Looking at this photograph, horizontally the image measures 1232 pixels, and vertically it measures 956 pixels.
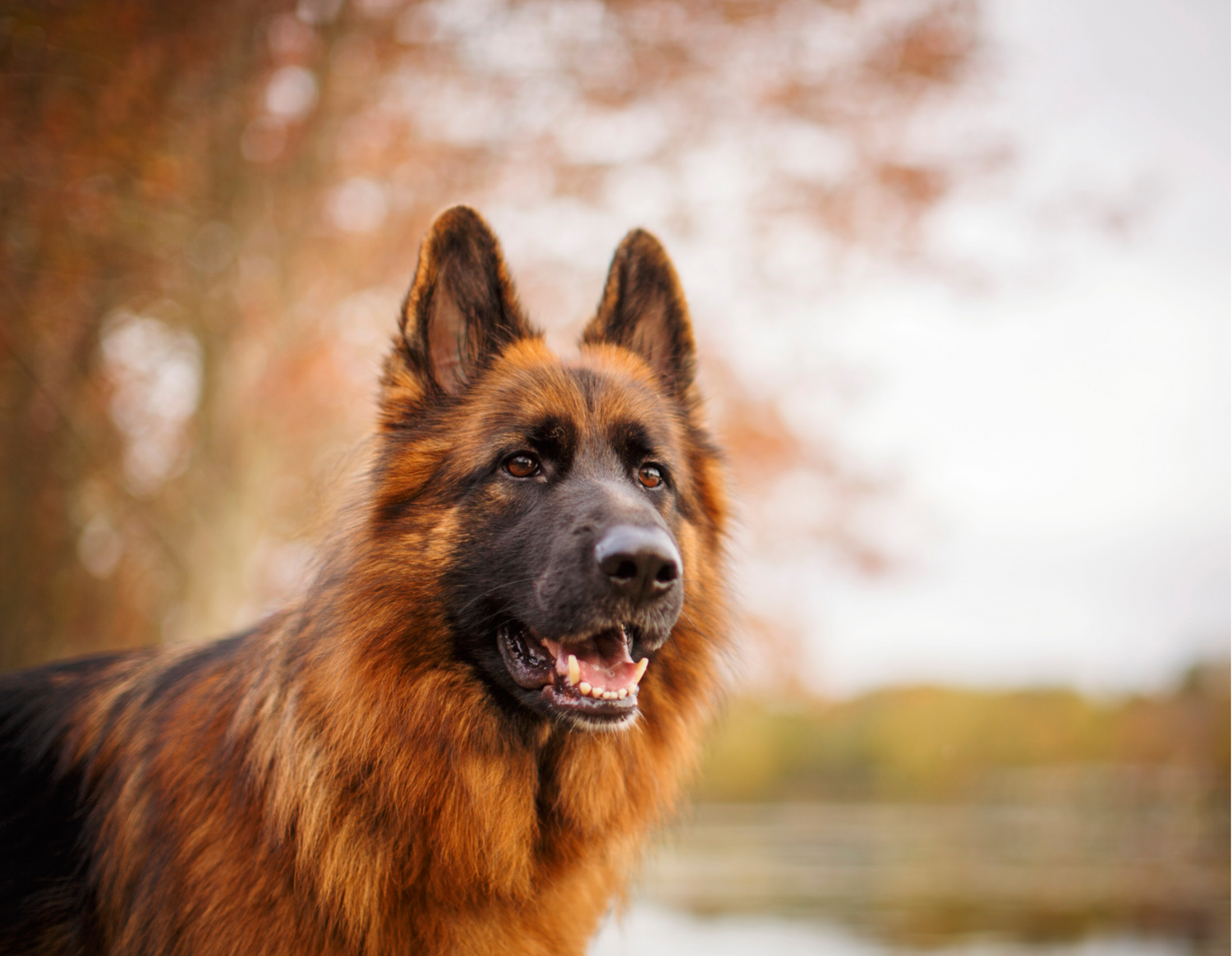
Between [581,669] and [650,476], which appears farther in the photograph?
[650,476]

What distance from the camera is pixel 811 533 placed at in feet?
29.5

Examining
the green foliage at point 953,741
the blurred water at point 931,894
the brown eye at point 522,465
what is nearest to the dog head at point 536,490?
the brown eye at point 522,465

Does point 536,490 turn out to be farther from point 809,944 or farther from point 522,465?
point 809,944

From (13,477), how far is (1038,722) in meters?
46.2

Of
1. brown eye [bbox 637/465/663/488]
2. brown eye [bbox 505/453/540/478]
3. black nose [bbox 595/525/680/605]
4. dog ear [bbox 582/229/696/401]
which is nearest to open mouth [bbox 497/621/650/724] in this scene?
black nose [bbox 595/525/680/605]

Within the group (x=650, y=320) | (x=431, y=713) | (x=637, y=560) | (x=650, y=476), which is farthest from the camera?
(x=650, y=320)

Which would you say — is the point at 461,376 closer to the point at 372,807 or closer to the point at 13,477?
the point at 372,807

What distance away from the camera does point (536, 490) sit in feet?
9.93

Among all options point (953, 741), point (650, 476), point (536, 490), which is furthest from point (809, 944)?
point (953, 741)

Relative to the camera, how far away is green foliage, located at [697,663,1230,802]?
117 feet

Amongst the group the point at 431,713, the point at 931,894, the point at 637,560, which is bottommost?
the point at 931,894

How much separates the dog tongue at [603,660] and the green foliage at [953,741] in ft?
106

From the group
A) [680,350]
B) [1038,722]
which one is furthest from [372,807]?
[1038,722]

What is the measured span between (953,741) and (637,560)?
1711 inches
